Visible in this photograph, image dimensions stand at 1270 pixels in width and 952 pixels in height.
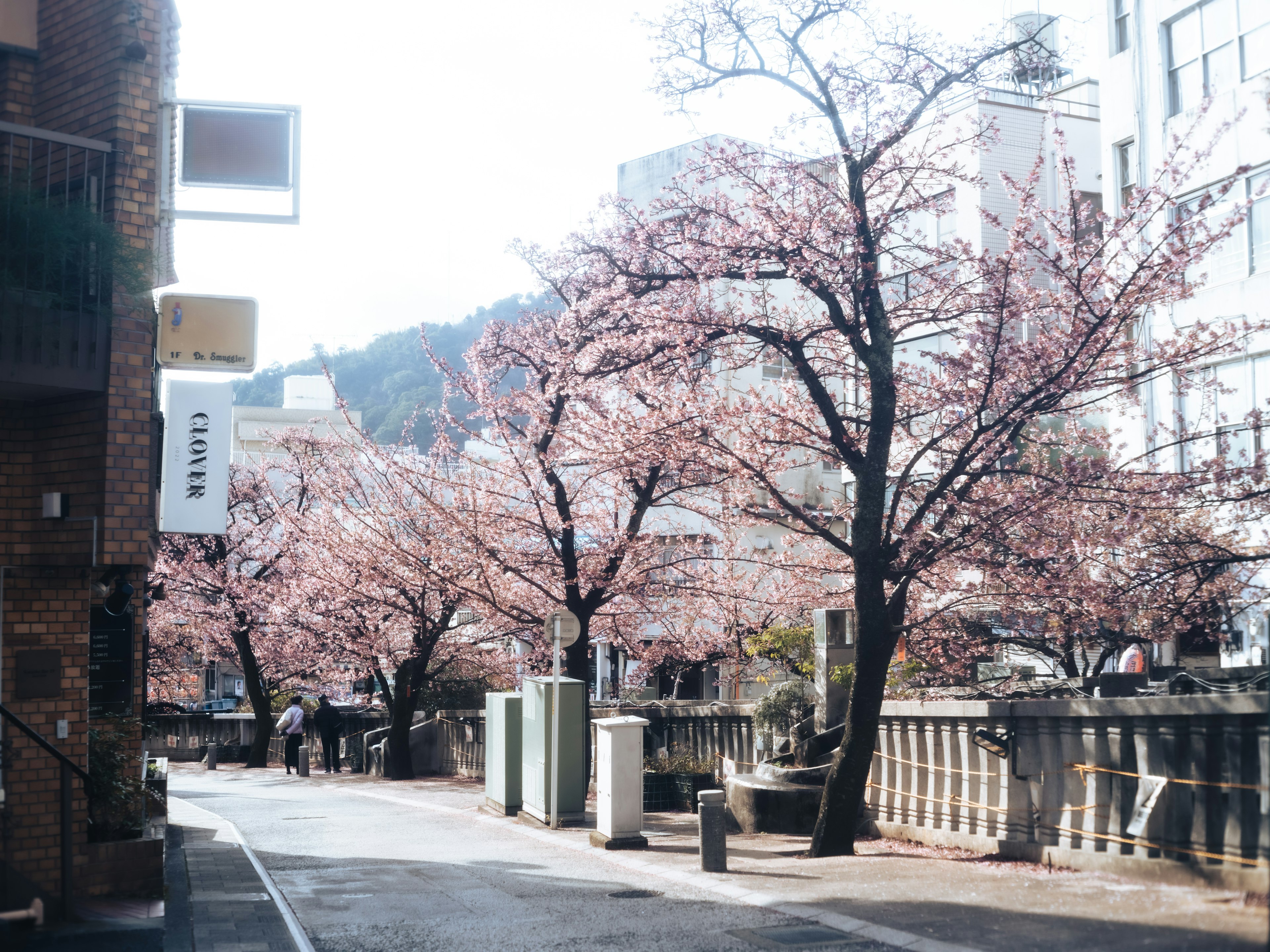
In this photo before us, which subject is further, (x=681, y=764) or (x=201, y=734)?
(x=201, y=734)

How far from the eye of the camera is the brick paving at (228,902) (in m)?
8.14

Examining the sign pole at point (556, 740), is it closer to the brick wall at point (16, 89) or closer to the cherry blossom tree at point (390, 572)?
the cherry blossom tree at point (390, 572)

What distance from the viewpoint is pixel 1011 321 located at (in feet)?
40.0

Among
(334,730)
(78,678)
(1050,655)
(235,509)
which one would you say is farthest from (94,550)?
(235,509)

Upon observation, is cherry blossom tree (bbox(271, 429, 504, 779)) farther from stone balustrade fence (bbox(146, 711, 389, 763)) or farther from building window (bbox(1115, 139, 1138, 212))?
building window (bbox(1115, 139, 1138, 212))

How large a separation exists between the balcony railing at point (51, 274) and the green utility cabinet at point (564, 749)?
7140 millimetres

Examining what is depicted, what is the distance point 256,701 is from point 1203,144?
27.0 meters

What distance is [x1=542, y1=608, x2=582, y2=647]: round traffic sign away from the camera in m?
14.7

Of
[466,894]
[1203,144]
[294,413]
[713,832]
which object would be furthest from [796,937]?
[294,413]

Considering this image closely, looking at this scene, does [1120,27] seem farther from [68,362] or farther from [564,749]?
[68,362]

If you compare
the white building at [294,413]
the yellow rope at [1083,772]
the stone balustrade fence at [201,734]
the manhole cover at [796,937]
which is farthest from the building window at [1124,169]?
the white building at [294,413]

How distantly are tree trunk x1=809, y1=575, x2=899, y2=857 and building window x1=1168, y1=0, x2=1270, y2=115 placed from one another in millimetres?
12410

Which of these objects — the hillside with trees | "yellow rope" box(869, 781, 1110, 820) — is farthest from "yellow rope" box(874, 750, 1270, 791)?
the hillside with trees

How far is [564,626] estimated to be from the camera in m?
14.8
